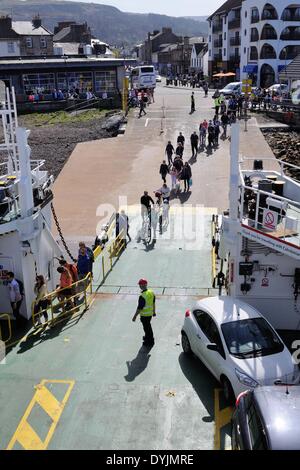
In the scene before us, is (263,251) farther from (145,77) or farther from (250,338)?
(145,77)

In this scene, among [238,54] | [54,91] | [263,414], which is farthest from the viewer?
[238,54]

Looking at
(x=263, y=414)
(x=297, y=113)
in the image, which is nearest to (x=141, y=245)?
(x=263, y=414)

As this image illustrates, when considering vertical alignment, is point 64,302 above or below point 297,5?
below

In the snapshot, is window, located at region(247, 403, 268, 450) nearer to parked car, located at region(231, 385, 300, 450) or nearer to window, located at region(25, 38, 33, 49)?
parked car, located at region(231, 385, 300, 450)

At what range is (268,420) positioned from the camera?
23.7ft

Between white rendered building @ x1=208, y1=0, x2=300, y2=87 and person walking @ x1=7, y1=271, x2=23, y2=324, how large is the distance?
2369 inches

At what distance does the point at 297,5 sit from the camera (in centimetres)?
6531

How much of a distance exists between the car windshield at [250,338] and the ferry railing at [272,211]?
2.27 metres

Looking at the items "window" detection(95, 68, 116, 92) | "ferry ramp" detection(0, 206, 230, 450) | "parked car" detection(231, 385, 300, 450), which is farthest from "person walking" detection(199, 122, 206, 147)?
"parked car" detection(231, 385, 300, 450)

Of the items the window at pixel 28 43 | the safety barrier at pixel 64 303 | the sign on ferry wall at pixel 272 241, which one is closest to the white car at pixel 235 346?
the sign on ferry wall at pixel 272 241

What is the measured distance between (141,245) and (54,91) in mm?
36143

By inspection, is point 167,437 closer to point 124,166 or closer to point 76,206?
point 76,206

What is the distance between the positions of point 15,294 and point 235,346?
5.78 meters

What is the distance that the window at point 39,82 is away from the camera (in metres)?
51.8
